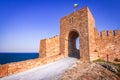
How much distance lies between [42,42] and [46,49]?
131 cm

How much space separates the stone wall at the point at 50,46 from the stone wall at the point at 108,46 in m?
4.93

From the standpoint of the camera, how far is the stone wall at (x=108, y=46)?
13.2 meters

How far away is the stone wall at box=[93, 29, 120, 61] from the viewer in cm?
1320

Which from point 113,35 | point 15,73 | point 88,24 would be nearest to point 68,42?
point 88,24

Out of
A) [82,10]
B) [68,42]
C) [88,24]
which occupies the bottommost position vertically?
[68,42]

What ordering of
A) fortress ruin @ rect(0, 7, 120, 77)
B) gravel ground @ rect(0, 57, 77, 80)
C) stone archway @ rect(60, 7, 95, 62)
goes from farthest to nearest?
stone archway @ rect(60, 7, 95, 62) → fortress ruin @ rect(0, 7, 120, 77) → gravel ground @ rect(0, 57, 77, 80)

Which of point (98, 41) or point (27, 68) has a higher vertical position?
point (98, 41)

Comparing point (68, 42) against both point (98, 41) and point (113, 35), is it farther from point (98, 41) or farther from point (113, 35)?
point (113, 35)

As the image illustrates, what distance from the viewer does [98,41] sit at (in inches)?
553

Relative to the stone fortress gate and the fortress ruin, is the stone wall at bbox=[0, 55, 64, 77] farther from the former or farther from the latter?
the stone fortress gate

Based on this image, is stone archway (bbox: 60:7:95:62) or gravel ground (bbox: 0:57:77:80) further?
stone archway (bbox: 60:7:95:62)

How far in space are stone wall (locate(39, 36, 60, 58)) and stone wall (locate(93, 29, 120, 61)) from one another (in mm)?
4926

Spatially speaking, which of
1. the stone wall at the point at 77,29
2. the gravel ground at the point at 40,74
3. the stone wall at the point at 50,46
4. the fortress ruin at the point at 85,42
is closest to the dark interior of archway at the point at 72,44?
the fortress ruin at the point at 85,42

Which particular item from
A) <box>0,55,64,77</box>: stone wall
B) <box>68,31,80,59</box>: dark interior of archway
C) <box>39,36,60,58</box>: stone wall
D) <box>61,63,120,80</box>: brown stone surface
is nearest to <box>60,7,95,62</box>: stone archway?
<box>68,31,80,59</box>: dark interior of archway
